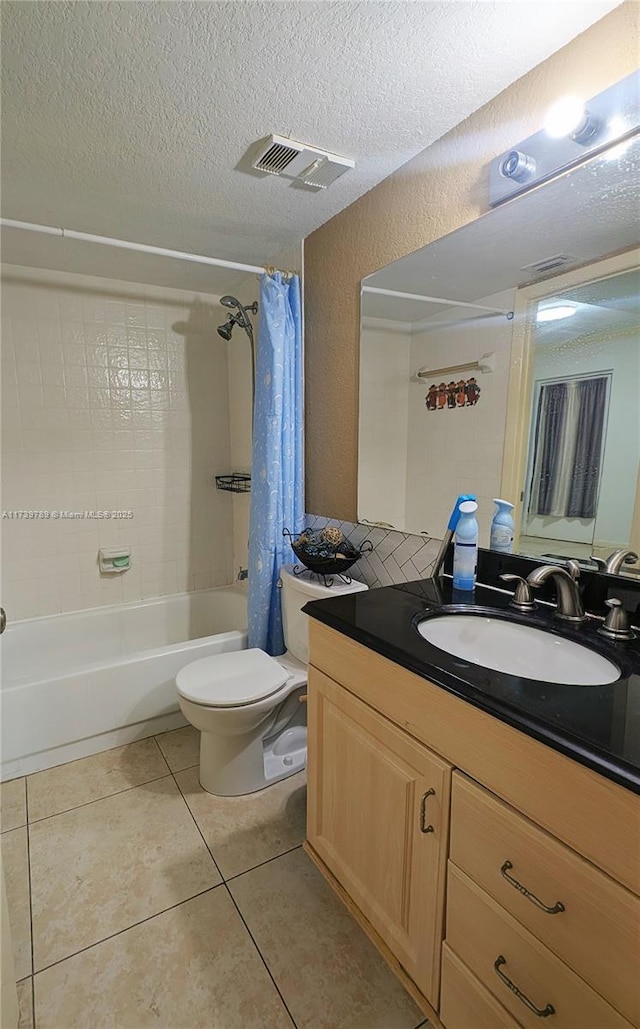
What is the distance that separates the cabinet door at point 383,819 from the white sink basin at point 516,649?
27cm

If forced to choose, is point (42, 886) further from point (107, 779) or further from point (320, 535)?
point (320, 535)

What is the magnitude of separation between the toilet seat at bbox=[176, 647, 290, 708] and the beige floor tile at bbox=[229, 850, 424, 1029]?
514 millimetres

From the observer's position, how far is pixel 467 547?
4.55 ft

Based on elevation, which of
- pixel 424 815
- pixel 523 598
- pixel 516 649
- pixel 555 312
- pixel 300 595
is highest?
pixel 555 312

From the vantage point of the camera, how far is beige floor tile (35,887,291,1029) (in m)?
1.07

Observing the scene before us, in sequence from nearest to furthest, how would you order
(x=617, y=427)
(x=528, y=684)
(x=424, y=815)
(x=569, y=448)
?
(x=528, y=684), (x=424, y=815), (x=617, y=427), (x=569, y=448)

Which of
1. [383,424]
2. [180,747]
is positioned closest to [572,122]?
[383,424]

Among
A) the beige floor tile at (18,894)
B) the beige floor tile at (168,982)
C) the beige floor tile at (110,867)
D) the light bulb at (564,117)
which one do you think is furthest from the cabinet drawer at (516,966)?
the light bulb at (564,117)

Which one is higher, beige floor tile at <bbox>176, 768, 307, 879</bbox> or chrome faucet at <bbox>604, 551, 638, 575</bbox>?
chrome faucet at <bbox>604, 551, 638, 575</bbox>

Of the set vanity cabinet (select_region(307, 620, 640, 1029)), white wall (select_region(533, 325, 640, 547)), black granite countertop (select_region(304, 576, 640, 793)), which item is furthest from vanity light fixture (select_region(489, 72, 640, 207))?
vanity cabinet (select_region(307, 620, 640, 1029))

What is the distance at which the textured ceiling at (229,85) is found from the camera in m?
1.05

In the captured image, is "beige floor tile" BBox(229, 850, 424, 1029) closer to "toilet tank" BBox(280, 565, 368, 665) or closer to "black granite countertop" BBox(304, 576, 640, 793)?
"toilet tank" BBox(280, 565, 368, 665)

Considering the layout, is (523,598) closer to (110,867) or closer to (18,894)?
(110,867)

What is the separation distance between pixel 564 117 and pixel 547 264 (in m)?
→ 0.31
